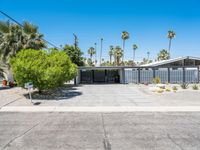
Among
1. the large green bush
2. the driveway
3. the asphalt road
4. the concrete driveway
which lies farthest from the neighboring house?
the asphalt road

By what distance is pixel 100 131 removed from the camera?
346 inches

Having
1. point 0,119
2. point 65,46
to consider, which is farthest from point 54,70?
point 65,46

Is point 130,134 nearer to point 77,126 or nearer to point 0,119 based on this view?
point 77,126

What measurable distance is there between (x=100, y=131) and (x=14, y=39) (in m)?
20.9

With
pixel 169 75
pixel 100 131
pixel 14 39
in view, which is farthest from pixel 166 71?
pixel 100 131

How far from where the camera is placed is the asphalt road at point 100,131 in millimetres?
7180

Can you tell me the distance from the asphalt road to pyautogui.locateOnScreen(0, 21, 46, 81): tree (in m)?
14.9

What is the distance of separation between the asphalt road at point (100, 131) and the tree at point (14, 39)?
48.9 ft

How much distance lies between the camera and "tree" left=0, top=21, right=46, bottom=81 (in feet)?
83.6

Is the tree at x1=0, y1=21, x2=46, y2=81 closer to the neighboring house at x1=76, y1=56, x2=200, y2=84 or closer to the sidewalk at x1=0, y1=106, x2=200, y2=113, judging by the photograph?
the neighboring house at x1=76, y1=56, x2=200, y2=84

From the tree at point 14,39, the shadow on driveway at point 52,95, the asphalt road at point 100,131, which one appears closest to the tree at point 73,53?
the tree at point 14,39

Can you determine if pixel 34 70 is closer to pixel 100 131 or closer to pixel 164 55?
pixel 100 131

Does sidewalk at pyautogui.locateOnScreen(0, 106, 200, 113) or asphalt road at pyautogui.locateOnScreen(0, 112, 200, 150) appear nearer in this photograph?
asphalt road at pyautogui.locateOnScreen(0, 112, 200, 150)

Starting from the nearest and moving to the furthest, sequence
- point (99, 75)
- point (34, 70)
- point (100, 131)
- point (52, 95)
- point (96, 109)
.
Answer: point (100, 131)
point (96, 109)
point (34, 70)
point (52, 95)
point (99, 75)
